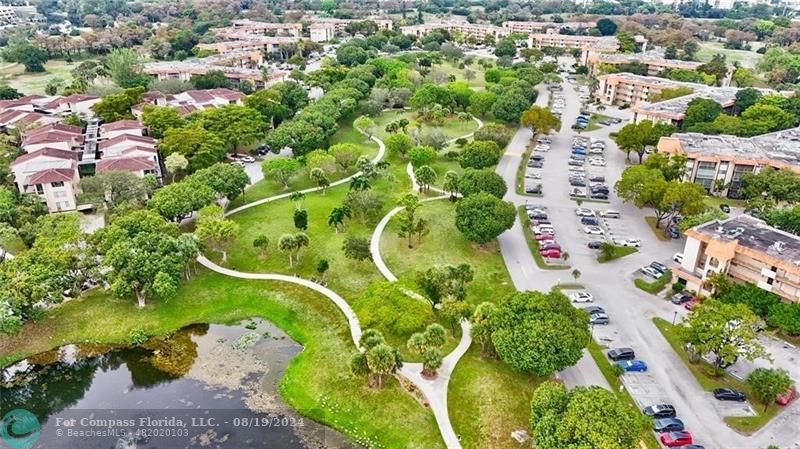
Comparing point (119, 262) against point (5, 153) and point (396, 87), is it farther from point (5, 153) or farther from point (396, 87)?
point (396, 87)

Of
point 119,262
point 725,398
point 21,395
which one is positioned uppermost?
point 119,262

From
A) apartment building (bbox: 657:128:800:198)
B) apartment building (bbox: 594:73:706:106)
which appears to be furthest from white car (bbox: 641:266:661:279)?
apartment building (bbox: 594:73:706:106)

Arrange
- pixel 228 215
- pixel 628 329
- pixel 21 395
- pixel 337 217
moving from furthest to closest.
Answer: pixel 228 215
pixel 337 217
pixel 628 329
pixel 21 395

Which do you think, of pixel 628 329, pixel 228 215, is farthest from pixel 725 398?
pixel 228 215

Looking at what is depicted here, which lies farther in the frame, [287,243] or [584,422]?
[287,243]

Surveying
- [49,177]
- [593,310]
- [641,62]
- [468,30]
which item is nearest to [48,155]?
[49,177]

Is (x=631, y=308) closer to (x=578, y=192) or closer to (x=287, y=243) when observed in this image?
(x=578, y=192)
